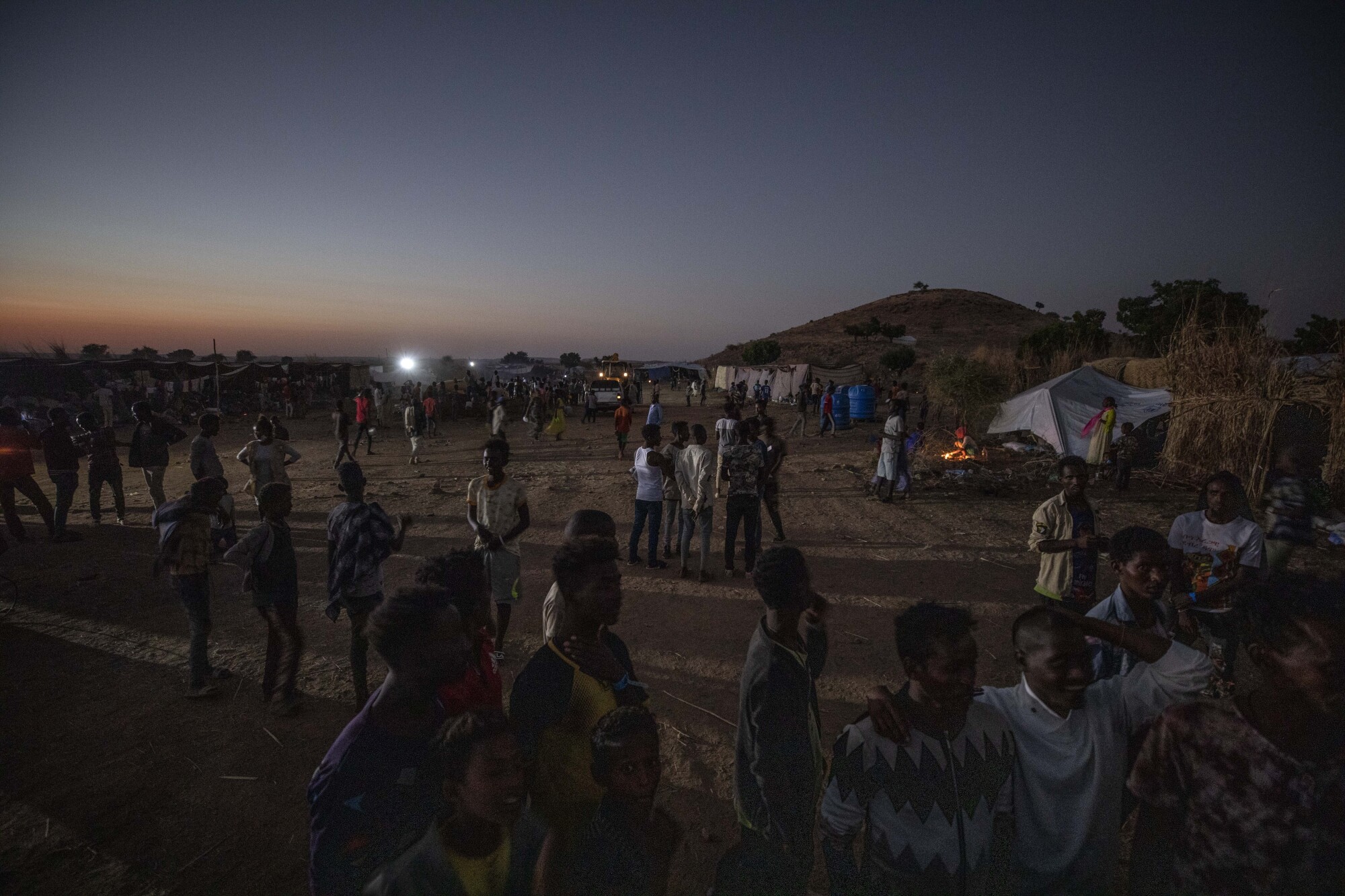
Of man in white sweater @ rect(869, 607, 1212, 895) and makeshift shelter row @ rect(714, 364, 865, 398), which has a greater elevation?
makeshift shelter row @ rect(714, 364, 865, 398)

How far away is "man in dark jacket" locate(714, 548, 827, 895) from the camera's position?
2109mm

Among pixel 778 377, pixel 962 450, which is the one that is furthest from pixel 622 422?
pixel 778 377

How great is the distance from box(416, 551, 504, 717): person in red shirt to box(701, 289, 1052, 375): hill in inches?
1716

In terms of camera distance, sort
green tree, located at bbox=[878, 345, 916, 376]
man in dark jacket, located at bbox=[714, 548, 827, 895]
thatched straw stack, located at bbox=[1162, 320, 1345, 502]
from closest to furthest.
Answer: man in dark jacket, located at bbox=[714, 548, 827, 895]
thatched straw stack, located at bbox=[1162, 320, 1345, 502]
green tree, located at bbox=[878, 345, 916, 376]

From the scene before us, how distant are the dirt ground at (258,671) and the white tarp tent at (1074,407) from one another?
14.0 ft

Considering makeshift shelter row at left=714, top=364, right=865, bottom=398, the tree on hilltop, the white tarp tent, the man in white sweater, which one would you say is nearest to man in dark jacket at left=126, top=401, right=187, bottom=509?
the man in white sweater

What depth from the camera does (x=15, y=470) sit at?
771 centimetres

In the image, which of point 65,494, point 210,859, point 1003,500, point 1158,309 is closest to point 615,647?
point 210,859

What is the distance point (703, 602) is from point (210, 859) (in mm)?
4274

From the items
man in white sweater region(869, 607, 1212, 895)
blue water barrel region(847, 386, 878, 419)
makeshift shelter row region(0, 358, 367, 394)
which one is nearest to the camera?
man in white sweater region(869, 607, 1212, 895)

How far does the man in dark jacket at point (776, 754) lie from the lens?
2109 millimetres

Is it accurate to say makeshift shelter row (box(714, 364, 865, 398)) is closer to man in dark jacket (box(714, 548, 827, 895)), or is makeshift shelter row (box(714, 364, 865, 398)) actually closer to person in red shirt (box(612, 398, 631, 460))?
person in red shirt (box(612, 398, 631, 460))

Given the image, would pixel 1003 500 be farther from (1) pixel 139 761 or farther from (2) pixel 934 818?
(1) pixel 139 761

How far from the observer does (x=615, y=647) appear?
7.64 feet
